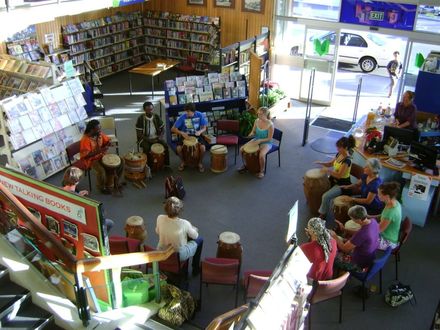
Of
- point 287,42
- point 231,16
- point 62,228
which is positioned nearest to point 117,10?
point 231,16

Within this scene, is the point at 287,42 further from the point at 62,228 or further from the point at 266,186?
the point at 62,228

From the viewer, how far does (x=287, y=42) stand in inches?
502

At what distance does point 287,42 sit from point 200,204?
Answer: 6605 millimetres

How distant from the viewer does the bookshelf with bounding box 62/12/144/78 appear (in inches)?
521

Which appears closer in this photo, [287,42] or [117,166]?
[117,166]

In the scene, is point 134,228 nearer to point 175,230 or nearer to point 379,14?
point 175,230

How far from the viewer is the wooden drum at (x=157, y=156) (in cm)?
869

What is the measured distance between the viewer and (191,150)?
28.9 feet

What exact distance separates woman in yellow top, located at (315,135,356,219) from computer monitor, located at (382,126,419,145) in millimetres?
993

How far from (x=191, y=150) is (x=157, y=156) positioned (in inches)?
25.3

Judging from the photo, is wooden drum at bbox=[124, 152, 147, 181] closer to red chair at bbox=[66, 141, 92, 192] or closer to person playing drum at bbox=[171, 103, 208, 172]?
red chair at bbox=[66, 141, 92, 192]

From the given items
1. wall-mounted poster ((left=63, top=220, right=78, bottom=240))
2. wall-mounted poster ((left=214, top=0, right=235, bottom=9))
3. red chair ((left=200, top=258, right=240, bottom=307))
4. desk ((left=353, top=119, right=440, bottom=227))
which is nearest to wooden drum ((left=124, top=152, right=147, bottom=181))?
red chair ((left=200, top=258, right=240, bottom=307))

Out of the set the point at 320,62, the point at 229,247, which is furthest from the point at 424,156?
the point at 320,62

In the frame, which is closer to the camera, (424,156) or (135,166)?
(424,156)
